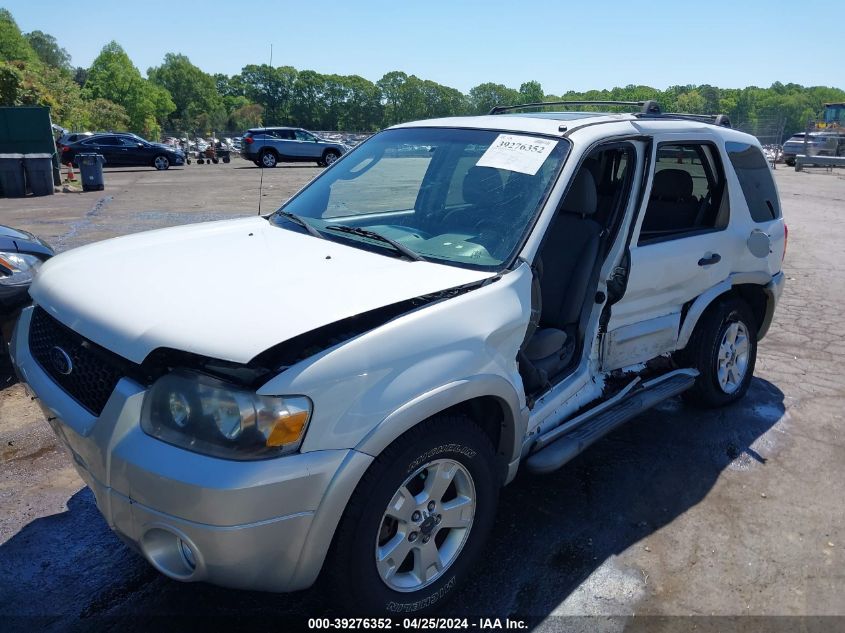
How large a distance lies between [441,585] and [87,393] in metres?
1.53

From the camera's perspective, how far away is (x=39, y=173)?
53.6ft

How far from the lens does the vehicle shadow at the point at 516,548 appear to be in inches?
103

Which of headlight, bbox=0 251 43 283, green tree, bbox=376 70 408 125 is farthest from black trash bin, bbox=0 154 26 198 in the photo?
green tree, bbox=376 70 408 125

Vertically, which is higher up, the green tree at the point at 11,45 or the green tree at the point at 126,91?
the green tree at the point at 11,45

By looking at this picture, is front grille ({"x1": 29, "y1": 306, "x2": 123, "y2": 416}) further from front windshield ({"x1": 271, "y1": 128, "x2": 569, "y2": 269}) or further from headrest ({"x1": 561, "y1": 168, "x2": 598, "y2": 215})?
headrest ({"x1": 561, "y1": 168, "x2": 598, "y2": 215})

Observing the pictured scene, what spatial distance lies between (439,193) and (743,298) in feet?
8.05

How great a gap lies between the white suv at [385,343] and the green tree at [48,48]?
137305 mm

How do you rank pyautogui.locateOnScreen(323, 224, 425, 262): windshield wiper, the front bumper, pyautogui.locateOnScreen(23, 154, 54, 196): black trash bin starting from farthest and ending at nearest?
1. pyautogui.locateOnScreen(23, 154, 54, 196): black trash bin
2. pyautogui.locateOnScreen(323, 224, 425, 262): windshield wiper
3. the front bumper

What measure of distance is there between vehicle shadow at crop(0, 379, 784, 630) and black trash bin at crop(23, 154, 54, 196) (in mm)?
15709

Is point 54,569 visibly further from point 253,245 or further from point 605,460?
point 605,460

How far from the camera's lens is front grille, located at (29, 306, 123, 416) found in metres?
2.27

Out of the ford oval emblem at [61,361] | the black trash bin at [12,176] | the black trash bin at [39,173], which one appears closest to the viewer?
the ford oval emblem at [61,361]

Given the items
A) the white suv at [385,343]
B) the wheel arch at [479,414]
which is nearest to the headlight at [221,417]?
the white suv at [385,343]

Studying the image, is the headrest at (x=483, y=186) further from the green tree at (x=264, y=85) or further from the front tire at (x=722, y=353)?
the green tree at (x=264, y=85)
